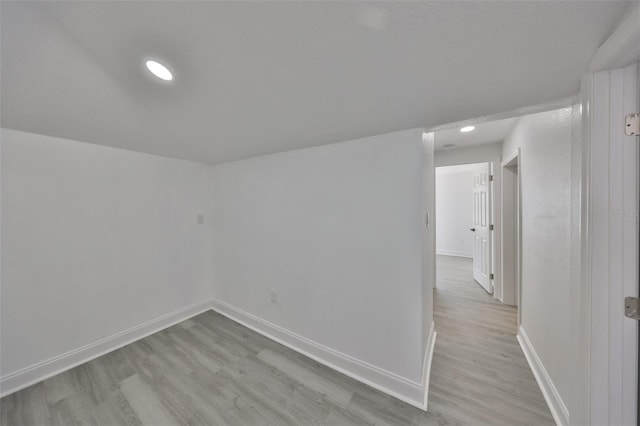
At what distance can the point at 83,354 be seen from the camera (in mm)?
1993

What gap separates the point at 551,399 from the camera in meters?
1.49

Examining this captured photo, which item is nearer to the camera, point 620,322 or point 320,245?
point 620,322

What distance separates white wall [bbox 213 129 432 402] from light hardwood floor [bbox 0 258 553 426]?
0.26 metres

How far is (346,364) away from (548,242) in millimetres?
1820

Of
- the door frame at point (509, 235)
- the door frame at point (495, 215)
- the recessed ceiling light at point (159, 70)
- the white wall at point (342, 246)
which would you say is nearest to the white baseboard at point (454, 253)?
the door frame at point (495, 215)

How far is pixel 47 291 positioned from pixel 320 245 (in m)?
2.34

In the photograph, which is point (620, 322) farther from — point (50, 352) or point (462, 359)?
point (50, 352)

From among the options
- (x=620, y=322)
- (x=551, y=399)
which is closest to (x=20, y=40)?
(x=620, y=322)

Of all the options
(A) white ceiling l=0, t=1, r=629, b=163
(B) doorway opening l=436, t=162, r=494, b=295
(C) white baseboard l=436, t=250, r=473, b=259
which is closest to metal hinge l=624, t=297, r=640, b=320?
(A) white ceiling l=0, t=1, r=629, b=163

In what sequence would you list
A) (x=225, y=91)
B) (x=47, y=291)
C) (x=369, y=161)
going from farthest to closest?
(x=47, y=291) → (x=369, y=161) → (x=225, y=91)

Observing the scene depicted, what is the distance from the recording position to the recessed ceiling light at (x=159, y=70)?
4.31 ft

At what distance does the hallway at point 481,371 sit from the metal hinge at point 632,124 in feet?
5.62

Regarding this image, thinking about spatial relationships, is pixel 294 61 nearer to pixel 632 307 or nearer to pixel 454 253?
pixel 632 307

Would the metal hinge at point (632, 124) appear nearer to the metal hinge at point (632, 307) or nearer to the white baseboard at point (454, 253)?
the metal hinge at point (632, 307)
